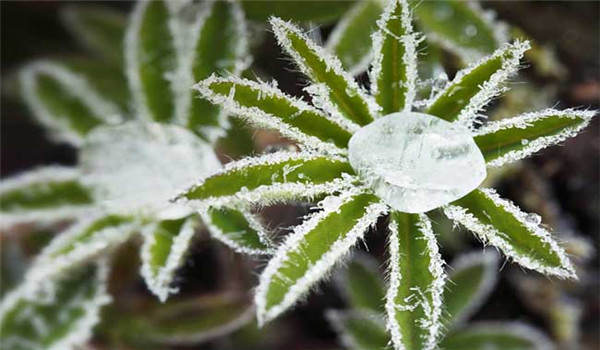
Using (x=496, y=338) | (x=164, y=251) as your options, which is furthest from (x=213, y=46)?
(x=496, y=338)

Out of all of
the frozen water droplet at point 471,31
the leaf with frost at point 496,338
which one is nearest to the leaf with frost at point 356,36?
the frozen water droplet at point 471,31

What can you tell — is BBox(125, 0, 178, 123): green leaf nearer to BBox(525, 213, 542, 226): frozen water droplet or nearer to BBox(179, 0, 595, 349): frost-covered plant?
BBox(179, 0, 595, 349): frost-covered plant

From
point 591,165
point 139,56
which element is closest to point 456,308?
point 591,165

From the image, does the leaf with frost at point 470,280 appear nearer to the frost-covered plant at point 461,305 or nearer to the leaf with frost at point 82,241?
the frost-covered plant at point 461,305

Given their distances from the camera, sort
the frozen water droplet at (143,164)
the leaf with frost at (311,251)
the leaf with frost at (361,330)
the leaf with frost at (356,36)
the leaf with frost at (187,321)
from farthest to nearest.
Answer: the leaf with frost at (187,321)
the leaf with frost at (361,330)
the leaf with frost at (356,36)
the frozen water droplet at (143,164)
the leaf with frost at (311,251)

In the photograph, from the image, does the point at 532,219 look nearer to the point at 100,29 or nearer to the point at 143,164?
the point at 143,164

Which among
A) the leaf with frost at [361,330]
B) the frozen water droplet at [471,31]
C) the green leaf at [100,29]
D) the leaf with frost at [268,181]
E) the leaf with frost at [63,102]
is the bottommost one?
the leaf with frost at [361,330]

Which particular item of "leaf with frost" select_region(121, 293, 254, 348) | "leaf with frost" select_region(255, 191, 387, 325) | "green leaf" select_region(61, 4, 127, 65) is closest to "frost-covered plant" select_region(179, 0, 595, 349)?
"leaf with frost" select_region(255, 191, 387, 325)

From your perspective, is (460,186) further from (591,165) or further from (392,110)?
(591,165)
